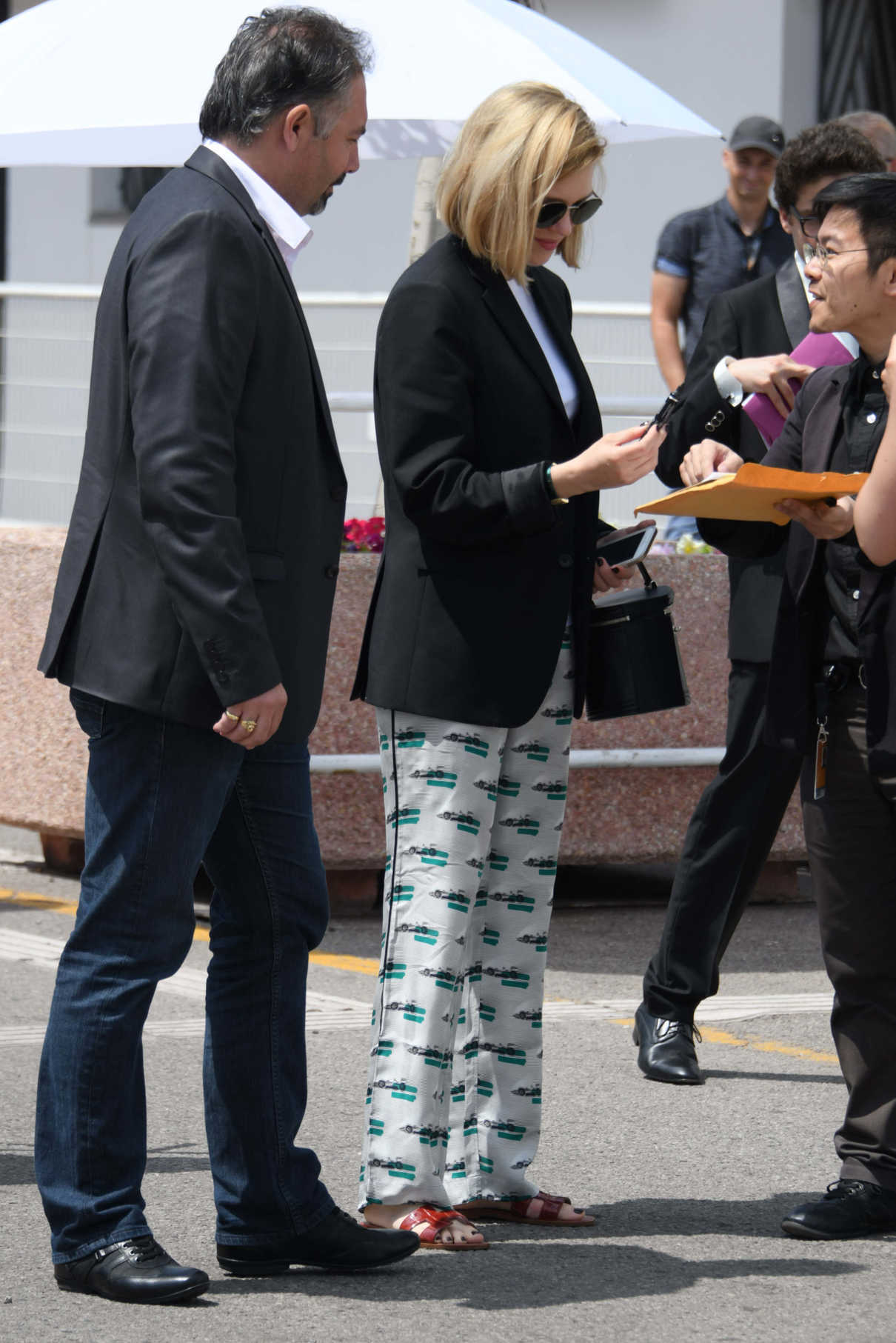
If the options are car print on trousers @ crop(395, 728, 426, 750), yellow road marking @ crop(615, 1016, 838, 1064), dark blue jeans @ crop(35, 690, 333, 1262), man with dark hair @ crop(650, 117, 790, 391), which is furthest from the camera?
man with dark hair @ crop(650, 117, 790, 391)

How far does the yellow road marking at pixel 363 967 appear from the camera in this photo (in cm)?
546

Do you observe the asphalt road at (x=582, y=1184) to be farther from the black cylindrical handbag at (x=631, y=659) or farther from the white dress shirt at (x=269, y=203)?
the white dress shirt at (x=269, y=203)

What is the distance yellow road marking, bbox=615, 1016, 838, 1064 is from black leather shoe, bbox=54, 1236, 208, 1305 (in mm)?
2265

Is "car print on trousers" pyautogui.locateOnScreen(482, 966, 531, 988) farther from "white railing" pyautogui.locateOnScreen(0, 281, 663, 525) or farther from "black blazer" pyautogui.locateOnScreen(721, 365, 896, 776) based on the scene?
"white railing" pyautogui.locateOnScreen(0, 281, 663, 525)

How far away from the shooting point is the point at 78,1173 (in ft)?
11.4

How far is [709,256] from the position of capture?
26.8 ft

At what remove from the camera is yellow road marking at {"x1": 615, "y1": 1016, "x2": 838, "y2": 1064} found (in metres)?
5.41

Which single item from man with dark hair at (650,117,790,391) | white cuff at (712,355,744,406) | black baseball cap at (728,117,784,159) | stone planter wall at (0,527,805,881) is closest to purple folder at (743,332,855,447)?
white cuff at (712,355,744,406)

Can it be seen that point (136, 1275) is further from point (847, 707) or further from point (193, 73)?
point (193, 73)

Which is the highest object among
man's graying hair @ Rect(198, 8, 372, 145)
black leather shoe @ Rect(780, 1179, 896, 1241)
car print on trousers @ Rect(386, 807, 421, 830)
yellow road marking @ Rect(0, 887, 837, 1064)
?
man's graying hair @ Rect(198, 8, 372, 145)

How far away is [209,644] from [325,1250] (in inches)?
42.2

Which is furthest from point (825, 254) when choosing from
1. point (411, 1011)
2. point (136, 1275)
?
point (136, 1275)

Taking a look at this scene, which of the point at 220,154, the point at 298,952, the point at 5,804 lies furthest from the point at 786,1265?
the point at 5,804

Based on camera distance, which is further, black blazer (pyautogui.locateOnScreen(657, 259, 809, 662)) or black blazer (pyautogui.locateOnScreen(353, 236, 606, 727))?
black blazer (pyautogui.locateOnScreen(657, 259, 809, 662))
